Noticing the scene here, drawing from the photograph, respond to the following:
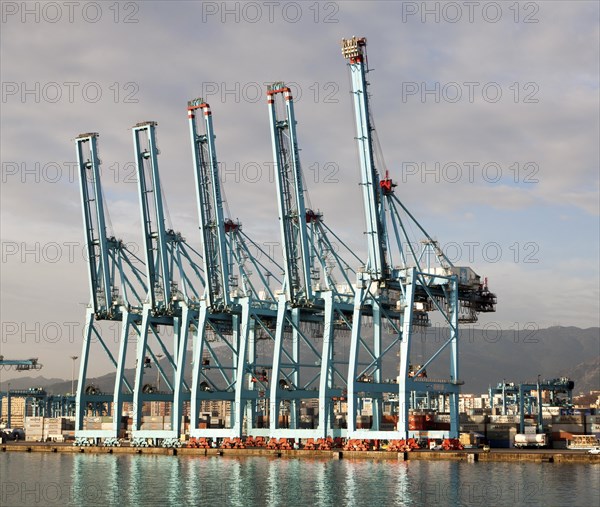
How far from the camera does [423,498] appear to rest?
168 feet

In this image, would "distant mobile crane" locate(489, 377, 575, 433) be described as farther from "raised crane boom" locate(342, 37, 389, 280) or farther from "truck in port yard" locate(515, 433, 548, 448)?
"raised crane boom" locate(342, 37, 389, 280)

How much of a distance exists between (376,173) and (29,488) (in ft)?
121

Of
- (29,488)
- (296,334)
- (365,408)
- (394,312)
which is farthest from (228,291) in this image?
(365,408)

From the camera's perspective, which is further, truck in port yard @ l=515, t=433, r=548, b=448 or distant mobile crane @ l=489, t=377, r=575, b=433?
distant mobile crane @ l=489, t=377, r=575, b=433

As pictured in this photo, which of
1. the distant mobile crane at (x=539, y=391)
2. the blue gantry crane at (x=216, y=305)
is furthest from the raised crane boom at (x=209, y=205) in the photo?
the distant mobile crane at (x=539, y=391)

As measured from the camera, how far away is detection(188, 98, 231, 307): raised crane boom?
89.0 metres

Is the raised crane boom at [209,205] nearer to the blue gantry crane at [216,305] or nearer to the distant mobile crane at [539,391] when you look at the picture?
the blue gantry crane at [216,305]

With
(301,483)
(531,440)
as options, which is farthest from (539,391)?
(301,483)

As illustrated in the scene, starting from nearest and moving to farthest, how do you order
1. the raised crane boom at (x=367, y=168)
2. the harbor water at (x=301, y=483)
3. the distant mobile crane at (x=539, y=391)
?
the harbor water at (x=301, y=483)
the raised crane boom at (x=367, y=168)
the distant mobile crane at (x=539, y=391)

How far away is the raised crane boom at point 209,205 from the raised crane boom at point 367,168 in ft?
50.0

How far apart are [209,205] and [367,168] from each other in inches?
704

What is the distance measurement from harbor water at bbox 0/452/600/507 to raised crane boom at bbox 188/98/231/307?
17.6m

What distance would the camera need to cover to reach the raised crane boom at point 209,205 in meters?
89.0

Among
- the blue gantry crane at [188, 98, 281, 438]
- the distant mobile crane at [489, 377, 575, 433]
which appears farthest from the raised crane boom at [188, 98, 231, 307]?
the distant mobile crane at [489, 377, 575, 433]
